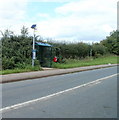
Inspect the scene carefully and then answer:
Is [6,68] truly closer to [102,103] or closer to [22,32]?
[22,32]

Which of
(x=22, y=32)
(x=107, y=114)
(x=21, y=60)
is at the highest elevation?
(x=22, y=32)

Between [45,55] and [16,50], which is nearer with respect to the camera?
[16,50]

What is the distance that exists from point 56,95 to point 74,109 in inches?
85.6

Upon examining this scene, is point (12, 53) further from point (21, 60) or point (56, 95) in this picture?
point (56, 95)

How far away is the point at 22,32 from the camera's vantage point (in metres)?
20.4

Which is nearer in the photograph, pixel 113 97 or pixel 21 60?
pixel 113 97

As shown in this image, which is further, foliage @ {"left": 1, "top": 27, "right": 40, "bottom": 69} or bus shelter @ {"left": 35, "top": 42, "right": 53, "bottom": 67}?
bus shelter @ {"left": 35, "top": 42, "right": 53, "bottom": 67}

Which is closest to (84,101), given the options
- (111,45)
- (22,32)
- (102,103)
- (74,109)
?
(102,103)

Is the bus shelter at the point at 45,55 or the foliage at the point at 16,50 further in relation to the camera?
the bus shelter at the point at 45,55

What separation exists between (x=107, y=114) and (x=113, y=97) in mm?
2459

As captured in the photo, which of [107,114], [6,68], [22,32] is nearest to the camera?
[107,114]

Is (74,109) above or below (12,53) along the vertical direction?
below

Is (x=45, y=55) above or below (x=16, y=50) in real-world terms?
below

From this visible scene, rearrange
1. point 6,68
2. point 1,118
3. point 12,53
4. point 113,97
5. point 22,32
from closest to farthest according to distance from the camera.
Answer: point 1,118
point 113,97
point 6,68
point 12,53
point 22,32
